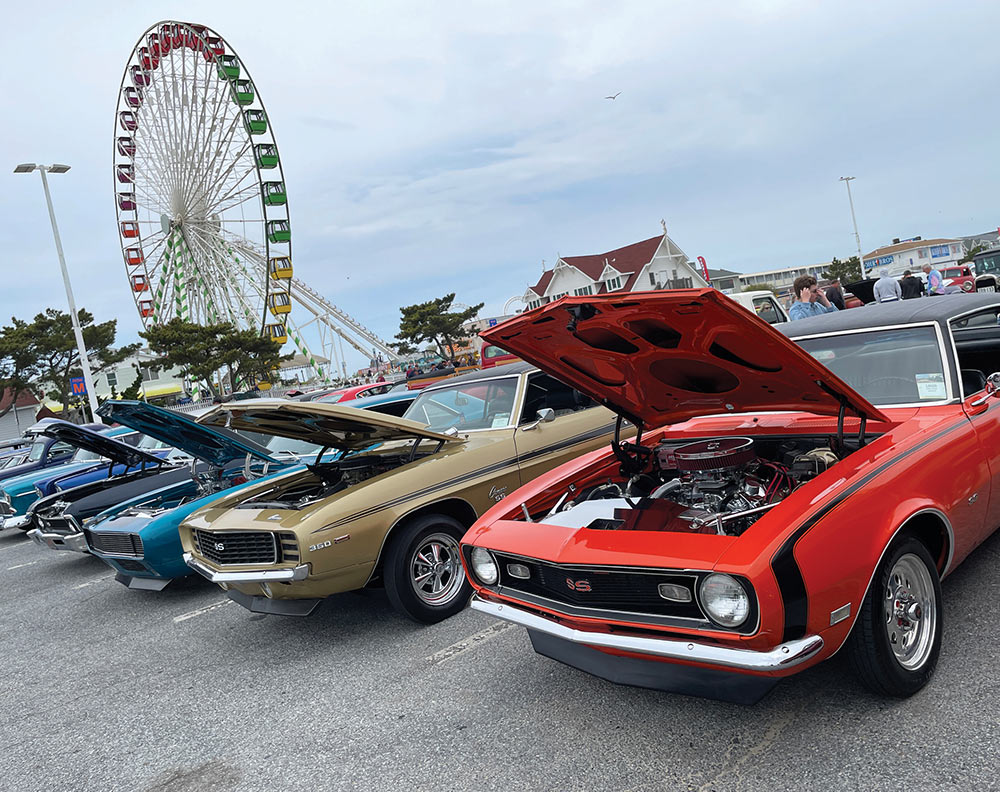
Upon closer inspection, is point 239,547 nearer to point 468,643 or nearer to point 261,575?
point 261,575

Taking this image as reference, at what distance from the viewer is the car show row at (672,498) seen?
2.55m

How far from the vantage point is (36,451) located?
44.7ft

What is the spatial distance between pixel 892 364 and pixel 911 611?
1.38 m

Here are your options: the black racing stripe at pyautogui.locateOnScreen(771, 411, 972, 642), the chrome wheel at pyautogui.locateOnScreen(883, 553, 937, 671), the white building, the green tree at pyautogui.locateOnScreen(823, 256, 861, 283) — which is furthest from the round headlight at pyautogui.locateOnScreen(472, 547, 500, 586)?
the white building

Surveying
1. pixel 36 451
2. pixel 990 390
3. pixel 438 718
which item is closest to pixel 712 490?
pixel 990 390

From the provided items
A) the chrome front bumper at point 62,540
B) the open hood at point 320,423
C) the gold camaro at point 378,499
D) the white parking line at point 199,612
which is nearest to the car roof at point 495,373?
the gold camaro at point 378,499

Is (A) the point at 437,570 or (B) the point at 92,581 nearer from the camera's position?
(A) the point at 437,570

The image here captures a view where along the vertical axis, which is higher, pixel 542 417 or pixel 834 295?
pixel 834 295

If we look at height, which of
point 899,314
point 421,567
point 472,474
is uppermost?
point 899,314

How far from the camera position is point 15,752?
3.90m

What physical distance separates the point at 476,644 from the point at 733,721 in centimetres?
163

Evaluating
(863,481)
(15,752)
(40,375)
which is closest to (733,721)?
(863,481)

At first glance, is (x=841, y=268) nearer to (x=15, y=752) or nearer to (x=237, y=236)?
(x=237, y=236)

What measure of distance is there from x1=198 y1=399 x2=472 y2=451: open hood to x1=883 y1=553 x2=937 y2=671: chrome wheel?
294 centimetres
